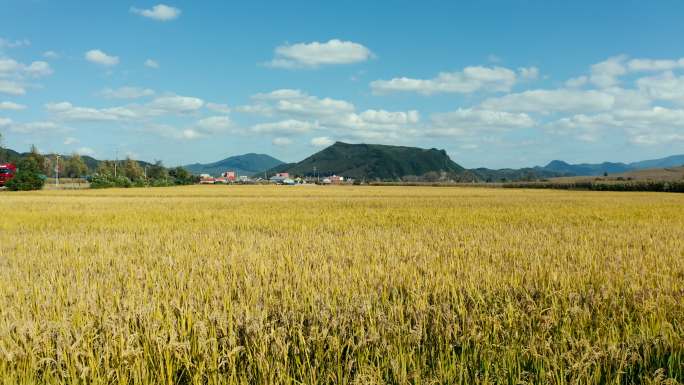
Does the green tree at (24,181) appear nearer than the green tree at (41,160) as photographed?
Yes

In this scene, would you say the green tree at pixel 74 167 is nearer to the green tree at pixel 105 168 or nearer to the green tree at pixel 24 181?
the green tree at pixel 105 168

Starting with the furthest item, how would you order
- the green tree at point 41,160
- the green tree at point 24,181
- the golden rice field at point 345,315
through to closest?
the green tree at point 41,160 → the green tree at point 24,181 → the golden rice field at point 345,315

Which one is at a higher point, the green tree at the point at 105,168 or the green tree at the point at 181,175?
the green tree at the point at 105,168

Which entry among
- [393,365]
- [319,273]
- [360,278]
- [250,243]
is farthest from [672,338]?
[250,243]

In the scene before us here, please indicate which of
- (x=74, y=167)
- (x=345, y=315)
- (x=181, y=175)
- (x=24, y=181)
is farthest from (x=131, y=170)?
(x=345, y=315)

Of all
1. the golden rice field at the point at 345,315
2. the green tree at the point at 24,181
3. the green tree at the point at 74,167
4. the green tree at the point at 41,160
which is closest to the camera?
the golden rice field at the point at 345,315

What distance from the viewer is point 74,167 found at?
6658 inches

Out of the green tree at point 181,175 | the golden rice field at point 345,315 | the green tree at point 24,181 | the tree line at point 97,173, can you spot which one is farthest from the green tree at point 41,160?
the golden rice field at point 345,315

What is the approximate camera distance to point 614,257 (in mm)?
7621

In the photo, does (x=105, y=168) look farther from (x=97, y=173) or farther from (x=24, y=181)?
(x=24, y=181)

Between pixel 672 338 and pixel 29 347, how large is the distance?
5114 mm

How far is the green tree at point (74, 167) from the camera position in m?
169

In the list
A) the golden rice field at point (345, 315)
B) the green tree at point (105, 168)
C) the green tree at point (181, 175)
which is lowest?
the golden rice field at point (345, 315)

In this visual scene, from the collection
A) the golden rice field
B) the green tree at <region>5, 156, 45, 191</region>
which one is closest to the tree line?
the green tree at <region>5, 156, 45, 191</region>
